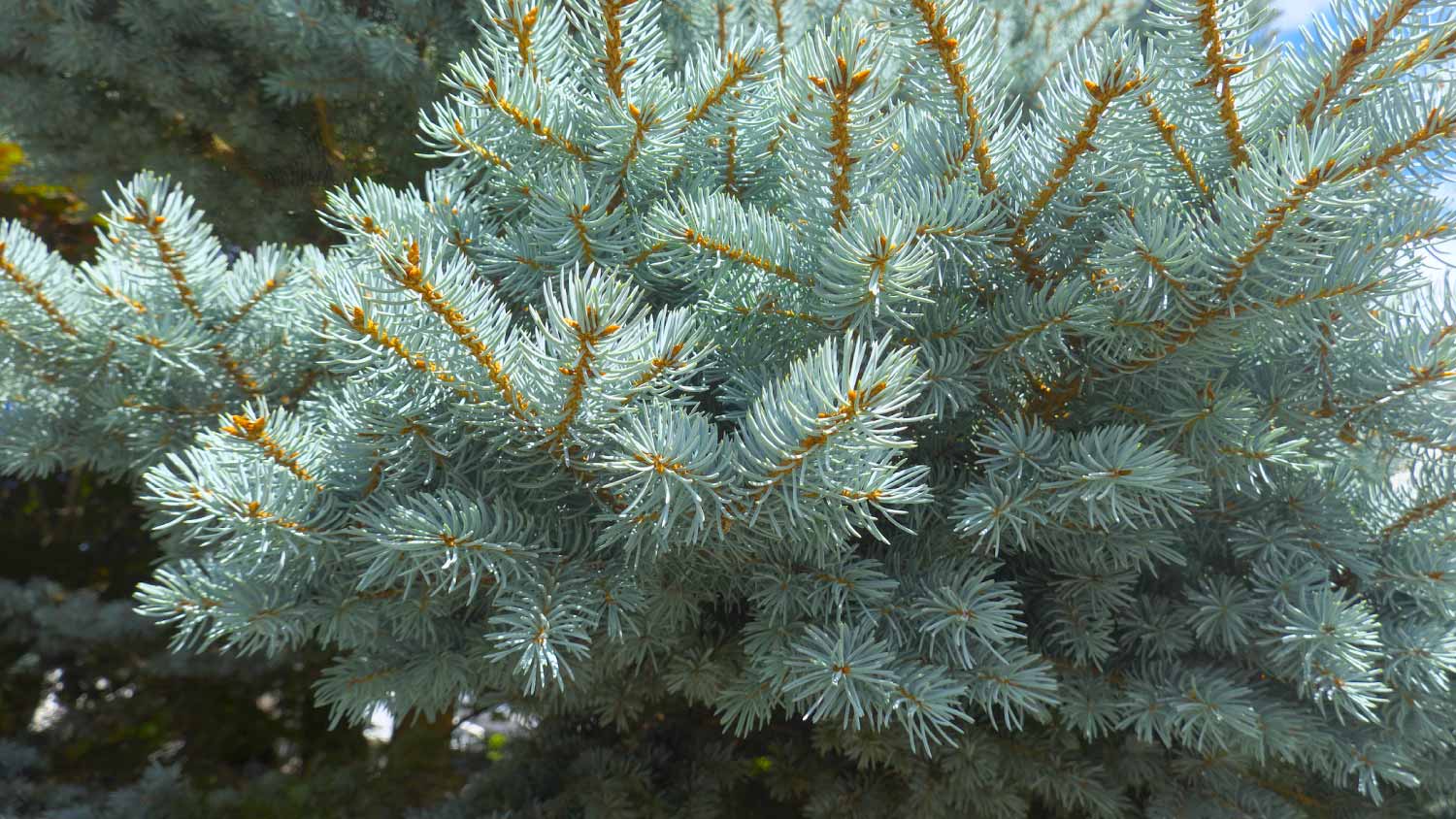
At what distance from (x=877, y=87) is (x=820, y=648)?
1.11 ft

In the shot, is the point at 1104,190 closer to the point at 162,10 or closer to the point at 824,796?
the point at 824,796

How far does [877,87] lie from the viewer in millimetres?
522

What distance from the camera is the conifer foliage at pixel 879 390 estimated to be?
49 centimetres

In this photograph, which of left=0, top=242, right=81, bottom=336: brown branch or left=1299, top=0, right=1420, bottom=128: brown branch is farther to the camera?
left=0, top=242, right=81, bottom=336: brown branch

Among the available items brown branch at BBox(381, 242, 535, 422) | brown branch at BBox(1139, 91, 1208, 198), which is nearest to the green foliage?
brown branch at BBox(381, 242, 535, 422)

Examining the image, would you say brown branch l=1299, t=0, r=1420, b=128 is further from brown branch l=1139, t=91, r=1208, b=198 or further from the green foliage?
the green foliage

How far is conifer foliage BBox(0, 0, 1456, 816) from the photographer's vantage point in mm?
494

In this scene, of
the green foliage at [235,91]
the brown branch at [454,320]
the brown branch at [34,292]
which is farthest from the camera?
the green foliage at [235,91]

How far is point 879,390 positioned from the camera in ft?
1.41

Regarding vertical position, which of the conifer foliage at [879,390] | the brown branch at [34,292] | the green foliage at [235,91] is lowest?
the conifer foliage at [879,390]

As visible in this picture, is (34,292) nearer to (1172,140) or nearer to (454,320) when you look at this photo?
(454,320)

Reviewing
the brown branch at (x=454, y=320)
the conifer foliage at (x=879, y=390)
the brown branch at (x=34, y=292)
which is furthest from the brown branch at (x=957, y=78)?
the brown branch at (x=34, y=292)

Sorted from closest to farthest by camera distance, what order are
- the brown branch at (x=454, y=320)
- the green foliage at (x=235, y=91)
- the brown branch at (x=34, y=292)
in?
the brown branch at (x=454, y=320), the brown branch at (x=34, y=292), the green foliage at (x=235, y=91)

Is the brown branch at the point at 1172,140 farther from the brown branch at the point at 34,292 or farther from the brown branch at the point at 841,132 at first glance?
the brown branch at the point at 34,292
